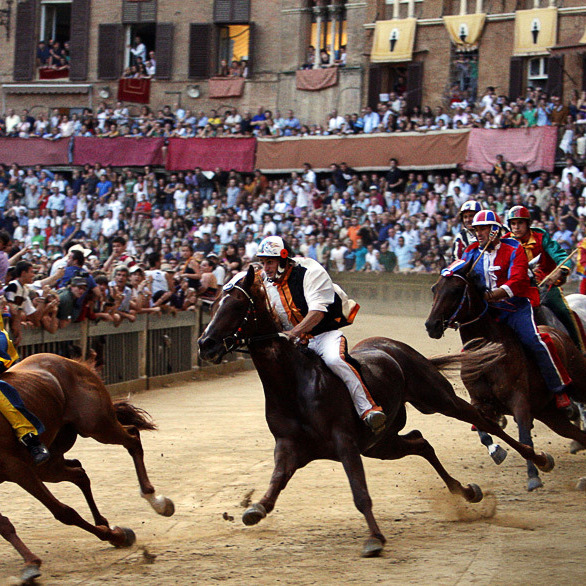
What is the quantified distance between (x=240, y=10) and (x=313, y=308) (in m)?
33.0

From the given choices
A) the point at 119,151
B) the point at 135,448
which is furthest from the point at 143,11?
the point at 135,448

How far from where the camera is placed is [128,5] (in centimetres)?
3978

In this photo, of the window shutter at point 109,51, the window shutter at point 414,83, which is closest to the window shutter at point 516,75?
the window shutter at point 414,83

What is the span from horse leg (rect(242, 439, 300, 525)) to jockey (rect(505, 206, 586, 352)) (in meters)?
4.35

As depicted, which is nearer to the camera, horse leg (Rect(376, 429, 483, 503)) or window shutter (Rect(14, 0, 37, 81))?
horse leg (Rect(376, 429, 483, 503))

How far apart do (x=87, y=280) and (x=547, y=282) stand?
19.9 ft

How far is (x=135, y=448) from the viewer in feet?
26.6

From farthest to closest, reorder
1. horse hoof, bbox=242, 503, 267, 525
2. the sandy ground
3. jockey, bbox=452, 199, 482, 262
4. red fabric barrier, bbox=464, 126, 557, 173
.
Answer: red fabric barrier, bbox=464, 126, 557, 173 → jockey, bbox=452, 199, 482, 262 → horse hoof, bbox=242, 503, 267, 525 → the sandy ground

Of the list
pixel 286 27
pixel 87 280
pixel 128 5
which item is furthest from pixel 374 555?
pixel 128 5

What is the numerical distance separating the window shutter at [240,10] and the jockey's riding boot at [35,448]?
3348 cm

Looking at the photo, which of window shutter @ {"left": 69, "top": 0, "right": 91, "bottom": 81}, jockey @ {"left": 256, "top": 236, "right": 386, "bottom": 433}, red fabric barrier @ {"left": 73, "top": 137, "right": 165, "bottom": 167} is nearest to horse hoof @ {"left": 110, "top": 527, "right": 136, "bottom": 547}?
jockey @ {"left": 256, "top": 236, "right": 386, "bottom": 433}

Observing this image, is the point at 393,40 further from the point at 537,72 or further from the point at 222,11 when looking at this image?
the point at 222,11

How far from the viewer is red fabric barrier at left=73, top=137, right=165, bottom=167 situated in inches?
1336

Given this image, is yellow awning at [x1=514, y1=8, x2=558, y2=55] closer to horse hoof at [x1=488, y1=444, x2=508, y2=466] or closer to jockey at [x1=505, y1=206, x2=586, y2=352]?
jockey at [x1=505, y1=206, x2=586, y2=352]
